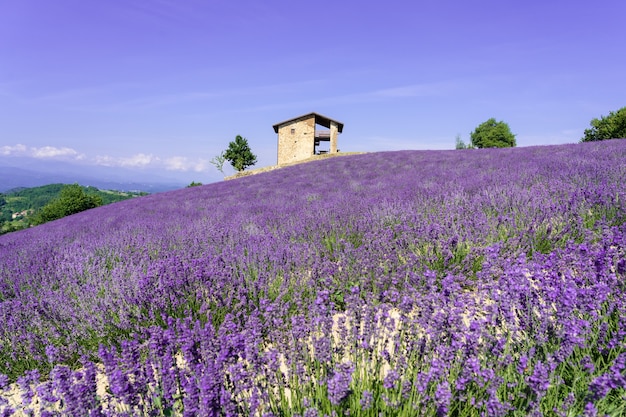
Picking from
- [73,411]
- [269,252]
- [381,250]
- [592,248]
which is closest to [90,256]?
[269,252]

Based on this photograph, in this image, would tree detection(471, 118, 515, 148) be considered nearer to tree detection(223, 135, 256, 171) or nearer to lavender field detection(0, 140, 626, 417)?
tree detection(223, 135, 256, 171)

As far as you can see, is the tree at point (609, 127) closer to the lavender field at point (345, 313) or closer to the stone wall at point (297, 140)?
the stone wall at point (297, 140)

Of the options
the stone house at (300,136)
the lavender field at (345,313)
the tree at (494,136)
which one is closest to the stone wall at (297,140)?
the stone house at (300,136)

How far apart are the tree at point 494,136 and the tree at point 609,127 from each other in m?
8.27

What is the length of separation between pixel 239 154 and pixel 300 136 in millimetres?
14466

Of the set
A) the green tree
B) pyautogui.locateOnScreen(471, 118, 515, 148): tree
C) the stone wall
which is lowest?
the green tree

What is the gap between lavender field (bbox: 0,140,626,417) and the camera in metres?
1.32

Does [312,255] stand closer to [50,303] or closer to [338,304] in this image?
[338,304]

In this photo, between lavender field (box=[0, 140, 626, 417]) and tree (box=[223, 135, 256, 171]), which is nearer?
lavender field (box=[0, 140, 626, 417])

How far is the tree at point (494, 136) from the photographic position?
42.8 m

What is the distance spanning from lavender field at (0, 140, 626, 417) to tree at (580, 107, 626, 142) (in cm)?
3862

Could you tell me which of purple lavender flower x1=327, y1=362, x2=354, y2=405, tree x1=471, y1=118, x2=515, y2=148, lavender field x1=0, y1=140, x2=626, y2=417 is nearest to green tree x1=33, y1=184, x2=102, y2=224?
lavender field x1=0, y1=140, x2=626, y2=417

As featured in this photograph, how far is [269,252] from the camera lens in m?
3.13

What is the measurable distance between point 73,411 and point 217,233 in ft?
9.50
